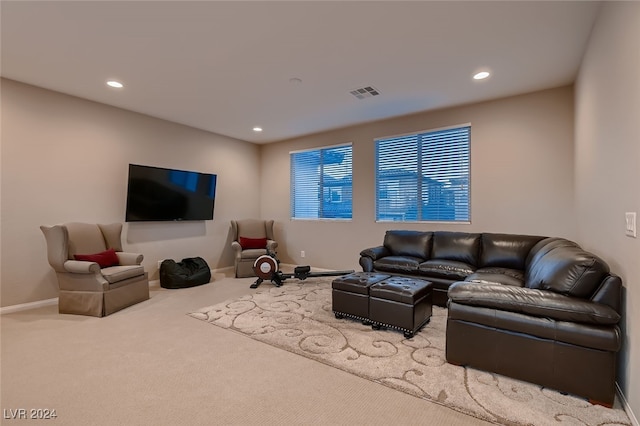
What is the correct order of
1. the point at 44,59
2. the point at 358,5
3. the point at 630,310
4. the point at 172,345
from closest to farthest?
the point at 630,310
the point at 358,5
the point at 172,345
the point at 44,59

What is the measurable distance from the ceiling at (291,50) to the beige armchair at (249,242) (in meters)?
2.53

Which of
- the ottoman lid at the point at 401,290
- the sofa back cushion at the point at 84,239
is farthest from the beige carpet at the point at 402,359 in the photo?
the sofa back cushion at the point at 84,239

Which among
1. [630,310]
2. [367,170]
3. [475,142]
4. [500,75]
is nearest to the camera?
[630,310]

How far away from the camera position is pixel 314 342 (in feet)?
9.24

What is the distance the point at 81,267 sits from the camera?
3.46 meters

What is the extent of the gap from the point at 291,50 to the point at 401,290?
262cm

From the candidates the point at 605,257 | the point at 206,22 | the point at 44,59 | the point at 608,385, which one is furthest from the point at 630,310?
the point at 44,59

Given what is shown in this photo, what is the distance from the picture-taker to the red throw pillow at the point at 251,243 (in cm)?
584

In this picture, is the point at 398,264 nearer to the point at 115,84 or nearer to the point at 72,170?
the point at 115,84

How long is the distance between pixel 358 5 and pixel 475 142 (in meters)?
3.04

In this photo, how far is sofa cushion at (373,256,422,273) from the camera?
4066 millimetres

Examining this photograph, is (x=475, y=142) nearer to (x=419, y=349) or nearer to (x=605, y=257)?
(x=605, y=257)

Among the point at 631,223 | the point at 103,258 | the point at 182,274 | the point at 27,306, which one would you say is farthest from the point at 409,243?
the point at 27,306

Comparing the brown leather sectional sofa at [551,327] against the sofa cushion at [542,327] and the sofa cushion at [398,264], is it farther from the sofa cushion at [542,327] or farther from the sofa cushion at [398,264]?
the sofa cushion at [398,264]
